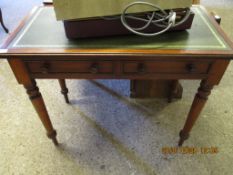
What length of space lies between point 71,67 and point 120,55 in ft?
0.67

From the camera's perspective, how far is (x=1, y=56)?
0.70 meters

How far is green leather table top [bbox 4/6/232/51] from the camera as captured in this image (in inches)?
28.5

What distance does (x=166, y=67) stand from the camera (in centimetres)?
75

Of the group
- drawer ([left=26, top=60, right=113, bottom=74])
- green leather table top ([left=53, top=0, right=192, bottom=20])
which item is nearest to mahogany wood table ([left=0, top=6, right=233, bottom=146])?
drawer ([left=26, top=60, right=113, bottom=74])

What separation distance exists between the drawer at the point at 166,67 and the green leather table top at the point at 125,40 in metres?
0.06

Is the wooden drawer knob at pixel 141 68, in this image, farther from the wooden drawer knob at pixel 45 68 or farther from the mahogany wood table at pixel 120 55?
the wooden drawer knob at pixel 45 68

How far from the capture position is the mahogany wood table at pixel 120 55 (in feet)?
2.29

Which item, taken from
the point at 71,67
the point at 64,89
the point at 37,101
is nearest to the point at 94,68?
the point at 71,67

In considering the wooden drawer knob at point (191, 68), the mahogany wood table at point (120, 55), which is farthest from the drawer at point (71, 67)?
the wooden drawer knob at point (191, 68)

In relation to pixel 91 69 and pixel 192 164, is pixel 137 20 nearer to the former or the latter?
pixel 91 69

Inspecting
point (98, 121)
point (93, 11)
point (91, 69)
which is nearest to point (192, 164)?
point (98, 121)
